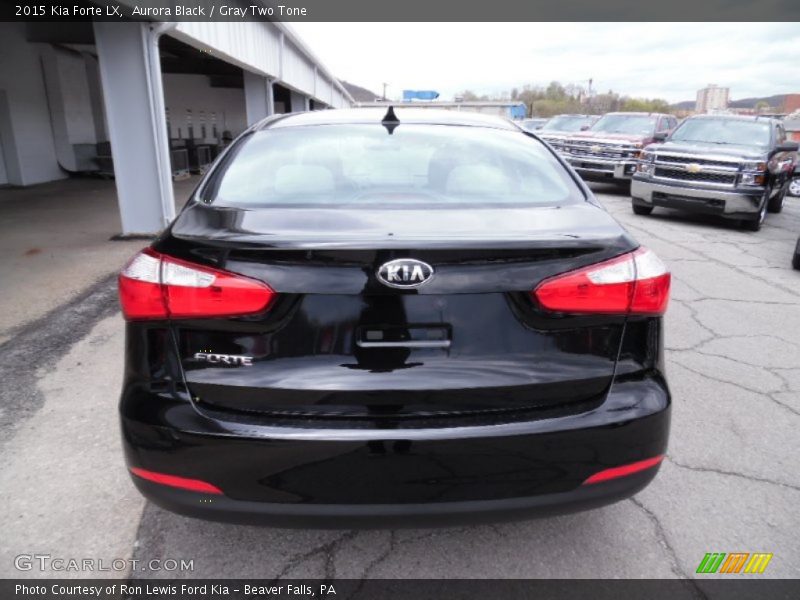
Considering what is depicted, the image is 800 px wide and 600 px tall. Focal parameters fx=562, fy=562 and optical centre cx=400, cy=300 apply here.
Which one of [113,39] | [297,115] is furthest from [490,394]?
[113,39]

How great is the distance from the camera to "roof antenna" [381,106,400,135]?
8.80 feet

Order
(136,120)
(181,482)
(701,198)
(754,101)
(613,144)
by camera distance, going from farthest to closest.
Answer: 1. (754,101)
2. (613,144)
3. (701,198)
4. (136,120)
5. (181,482)

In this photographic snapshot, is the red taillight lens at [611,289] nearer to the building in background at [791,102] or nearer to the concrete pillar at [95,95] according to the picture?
the concrete pillar at [95,95]

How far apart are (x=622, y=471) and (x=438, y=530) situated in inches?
33.6

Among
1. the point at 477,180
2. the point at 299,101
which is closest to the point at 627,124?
the point at 477,180

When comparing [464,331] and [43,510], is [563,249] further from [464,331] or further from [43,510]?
[43,510]

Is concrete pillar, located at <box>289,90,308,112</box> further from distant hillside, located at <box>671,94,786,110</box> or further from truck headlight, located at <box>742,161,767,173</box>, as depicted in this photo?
distant hillside, located at <box>671,94,786,110</box>

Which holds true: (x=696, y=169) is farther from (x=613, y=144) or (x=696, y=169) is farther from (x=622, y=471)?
(x=622, y=471)

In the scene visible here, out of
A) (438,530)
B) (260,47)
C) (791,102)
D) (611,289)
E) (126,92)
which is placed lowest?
(438,530)

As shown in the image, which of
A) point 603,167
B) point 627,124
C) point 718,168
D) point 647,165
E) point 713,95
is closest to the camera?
point 718,168

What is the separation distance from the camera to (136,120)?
25.0 feet

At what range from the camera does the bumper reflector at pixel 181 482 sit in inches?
66.9

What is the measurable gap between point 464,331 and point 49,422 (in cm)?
261

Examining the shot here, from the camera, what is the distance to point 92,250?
7.22 metres
